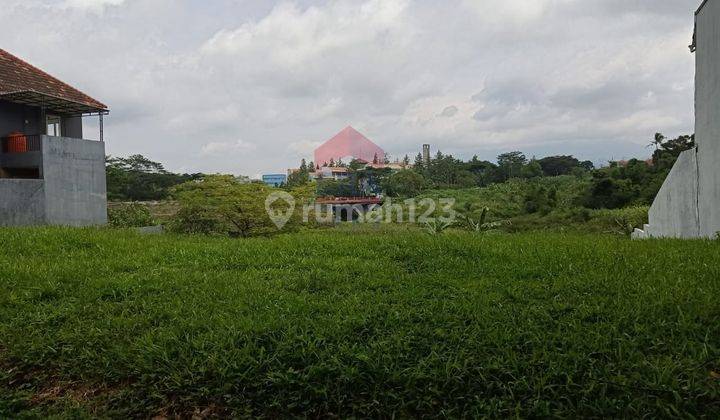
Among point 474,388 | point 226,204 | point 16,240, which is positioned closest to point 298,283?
point 474,388

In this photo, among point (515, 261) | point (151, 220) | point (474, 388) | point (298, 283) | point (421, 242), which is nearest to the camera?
point (474, 388)

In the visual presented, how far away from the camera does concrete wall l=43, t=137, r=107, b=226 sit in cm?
1352

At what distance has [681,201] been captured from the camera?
8602 millimetres

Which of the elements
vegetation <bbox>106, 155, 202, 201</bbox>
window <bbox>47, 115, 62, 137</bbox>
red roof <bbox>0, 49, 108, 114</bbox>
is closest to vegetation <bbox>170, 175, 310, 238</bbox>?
red roof <bbox>0, 49, 108, 114</bbox>

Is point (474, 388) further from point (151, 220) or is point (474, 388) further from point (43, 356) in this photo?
point (151, 220)

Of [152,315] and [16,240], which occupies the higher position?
[16,240]

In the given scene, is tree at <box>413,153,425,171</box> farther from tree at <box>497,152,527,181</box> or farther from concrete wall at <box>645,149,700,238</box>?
concrete wall at <box>645,149,700,238</box>

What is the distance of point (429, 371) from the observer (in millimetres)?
2578

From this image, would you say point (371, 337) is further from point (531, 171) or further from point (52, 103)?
point (531, 171)

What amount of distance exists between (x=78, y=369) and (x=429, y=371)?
83.4 inches

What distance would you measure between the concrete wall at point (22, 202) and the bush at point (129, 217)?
2.78 meters

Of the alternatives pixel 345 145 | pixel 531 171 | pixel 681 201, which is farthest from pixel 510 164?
pixel 681 201

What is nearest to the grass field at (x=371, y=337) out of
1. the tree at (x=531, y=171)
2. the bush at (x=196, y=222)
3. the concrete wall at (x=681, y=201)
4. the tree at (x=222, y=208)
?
the concrete wall at (x=681, y=201)

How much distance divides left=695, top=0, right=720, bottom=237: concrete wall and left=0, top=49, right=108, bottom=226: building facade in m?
15.0
